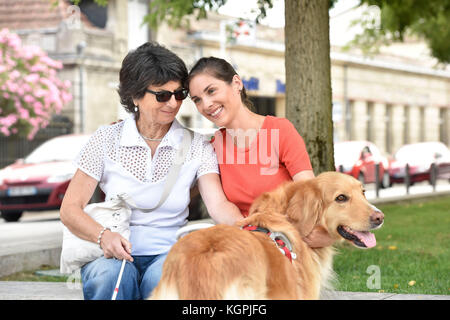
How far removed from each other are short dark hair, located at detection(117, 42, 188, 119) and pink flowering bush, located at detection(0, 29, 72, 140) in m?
17.9

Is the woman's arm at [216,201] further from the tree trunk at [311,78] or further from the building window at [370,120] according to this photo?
the building window at [370,120]

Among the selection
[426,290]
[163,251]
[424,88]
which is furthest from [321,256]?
[424,88]

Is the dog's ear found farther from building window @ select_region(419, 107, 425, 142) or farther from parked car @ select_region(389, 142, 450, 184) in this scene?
building window @ select_region(419, 107, 425, 142)

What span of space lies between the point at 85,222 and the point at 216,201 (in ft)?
2.40

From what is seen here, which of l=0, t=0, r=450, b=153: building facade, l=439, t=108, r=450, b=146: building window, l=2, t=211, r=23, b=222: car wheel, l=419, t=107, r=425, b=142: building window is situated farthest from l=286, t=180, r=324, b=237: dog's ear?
l=439, t=108, r=450, b=146: building window

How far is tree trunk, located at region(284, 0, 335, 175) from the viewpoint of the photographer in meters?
7.91

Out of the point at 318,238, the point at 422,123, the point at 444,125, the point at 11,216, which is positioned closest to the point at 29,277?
the point at 318,238

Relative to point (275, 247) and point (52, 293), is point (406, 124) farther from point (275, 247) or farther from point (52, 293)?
point (275, 247)

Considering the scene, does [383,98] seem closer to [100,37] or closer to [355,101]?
[355,101]

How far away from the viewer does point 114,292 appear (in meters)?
3.63

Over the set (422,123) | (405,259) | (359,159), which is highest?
(422,123)

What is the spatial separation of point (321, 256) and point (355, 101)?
38183 millimetres

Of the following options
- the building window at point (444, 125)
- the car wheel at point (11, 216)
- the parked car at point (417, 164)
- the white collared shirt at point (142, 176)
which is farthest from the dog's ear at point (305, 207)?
the building window at point (444, 125)

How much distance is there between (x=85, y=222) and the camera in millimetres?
3838
